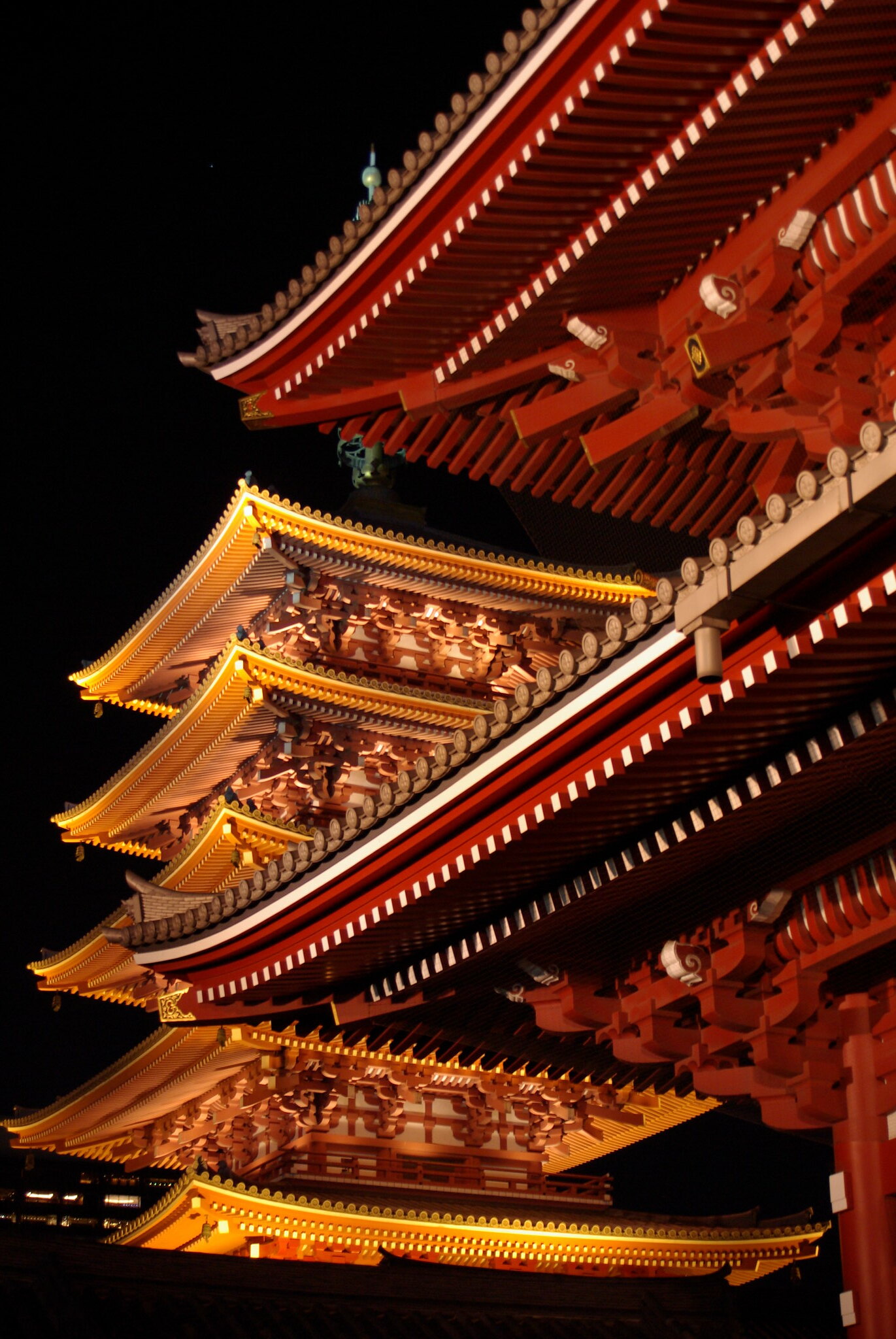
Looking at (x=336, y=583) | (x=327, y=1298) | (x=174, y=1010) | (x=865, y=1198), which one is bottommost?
(x=327, y=1298)

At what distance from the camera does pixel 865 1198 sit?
947 centimetres

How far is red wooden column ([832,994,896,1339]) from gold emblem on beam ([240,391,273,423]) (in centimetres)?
670

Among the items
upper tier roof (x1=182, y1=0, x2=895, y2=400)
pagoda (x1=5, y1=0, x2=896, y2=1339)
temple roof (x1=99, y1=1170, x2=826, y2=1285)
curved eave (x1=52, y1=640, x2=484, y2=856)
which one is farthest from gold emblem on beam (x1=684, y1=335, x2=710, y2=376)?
curved eave (x1=52, y1=640, x2=484, y2=856)

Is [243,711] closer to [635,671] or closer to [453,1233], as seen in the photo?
[453,1233]

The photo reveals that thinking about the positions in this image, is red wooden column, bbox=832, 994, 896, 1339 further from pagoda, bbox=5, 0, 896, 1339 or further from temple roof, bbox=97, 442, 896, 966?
temple roof, bbox=97, 442, 896, 966

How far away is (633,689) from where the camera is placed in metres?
8.49

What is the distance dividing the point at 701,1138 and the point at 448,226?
117 ft

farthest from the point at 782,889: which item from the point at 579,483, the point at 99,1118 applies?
the point at 99,1118

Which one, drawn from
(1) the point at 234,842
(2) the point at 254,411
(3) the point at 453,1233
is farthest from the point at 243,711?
(2) the point at 254,411

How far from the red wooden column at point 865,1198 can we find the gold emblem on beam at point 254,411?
22.0 feet

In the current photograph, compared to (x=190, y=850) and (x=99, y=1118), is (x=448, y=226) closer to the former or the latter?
(x=190, y=850)

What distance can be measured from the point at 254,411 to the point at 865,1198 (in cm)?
773

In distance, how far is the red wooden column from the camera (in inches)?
364

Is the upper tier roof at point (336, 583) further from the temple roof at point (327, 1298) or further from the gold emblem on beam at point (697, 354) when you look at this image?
the gold emblem on beam at point (697, 354)
